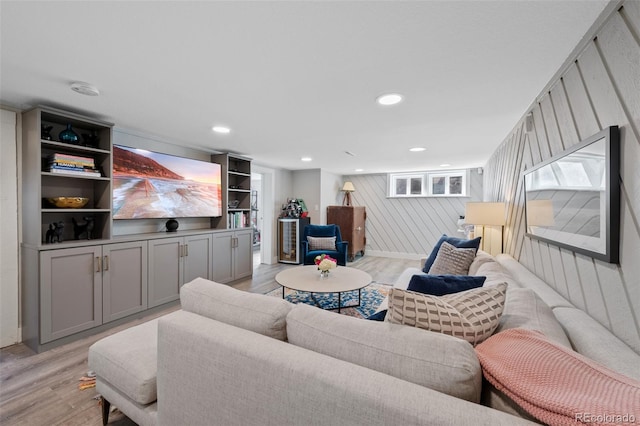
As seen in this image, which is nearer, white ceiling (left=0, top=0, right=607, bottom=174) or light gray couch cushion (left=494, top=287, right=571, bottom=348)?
light gray couch cushion (left=494, top=287, right=571, bottom=348)

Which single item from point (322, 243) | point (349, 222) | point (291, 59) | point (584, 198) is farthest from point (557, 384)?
point (349, 222)

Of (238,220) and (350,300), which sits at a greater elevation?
(238,220)

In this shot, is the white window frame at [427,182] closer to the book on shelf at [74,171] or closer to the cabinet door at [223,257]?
the cabinet door at [223,257]

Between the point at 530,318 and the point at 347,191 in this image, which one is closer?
the point at 530,318

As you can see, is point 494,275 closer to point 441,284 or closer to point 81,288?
point 441,284

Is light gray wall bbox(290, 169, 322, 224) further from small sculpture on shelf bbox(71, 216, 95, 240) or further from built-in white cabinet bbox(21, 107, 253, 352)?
small sculpture on shelf bbox(71, 216, 95, 240)

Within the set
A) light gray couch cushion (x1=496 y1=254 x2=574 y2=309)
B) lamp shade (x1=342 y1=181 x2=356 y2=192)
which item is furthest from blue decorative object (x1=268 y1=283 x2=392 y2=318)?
lamp shade (x1=342 y1=181 x2=356 y2=192)

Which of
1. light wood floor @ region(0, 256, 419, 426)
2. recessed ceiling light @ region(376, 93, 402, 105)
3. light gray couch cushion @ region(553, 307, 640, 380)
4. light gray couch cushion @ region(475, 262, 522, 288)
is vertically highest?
recessed ceiling light @ region(376, 93, 402, 105)

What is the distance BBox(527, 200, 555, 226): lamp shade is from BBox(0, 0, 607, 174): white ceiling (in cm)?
83

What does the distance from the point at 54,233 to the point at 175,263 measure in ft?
3.99

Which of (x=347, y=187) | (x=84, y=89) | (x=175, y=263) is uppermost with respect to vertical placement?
(x=84, y=89)

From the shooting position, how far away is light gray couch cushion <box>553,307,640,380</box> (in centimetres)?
88

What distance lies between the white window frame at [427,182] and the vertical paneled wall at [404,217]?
0.10m

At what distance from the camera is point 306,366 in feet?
3.00
